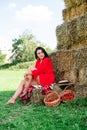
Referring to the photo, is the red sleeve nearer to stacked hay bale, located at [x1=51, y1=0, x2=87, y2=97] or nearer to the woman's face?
the woman's face

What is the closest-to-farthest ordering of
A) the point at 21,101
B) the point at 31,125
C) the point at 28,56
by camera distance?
1. the point at 31,125
2. the point at 21,101
3. the point at 28,56

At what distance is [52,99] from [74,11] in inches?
134

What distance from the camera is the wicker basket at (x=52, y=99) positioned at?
729cm

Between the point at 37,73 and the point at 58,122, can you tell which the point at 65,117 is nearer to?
the point at 58,122

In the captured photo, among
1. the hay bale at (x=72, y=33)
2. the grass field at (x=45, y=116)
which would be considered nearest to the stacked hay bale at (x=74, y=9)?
the hay bale at (x=72, y=33)

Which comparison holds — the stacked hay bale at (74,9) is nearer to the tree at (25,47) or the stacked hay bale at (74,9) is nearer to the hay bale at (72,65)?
the hay bale at (72,65)

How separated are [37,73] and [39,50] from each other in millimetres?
604

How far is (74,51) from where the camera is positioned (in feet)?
27.8

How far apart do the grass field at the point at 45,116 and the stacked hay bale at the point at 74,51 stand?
45.0 inches

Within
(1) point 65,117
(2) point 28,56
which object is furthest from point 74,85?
(2) point 28,56

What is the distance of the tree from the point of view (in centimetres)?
3828

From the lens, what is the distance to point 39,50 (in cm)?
857

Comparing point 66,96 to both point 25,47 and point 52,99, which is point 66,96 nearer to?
point 52,99

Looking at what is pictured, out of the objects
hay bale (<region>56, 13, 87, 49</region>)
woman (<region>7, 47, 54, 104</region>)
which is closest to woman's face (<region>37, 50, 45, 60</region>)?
woman (<region>7, 47, 54, 104</region>)
